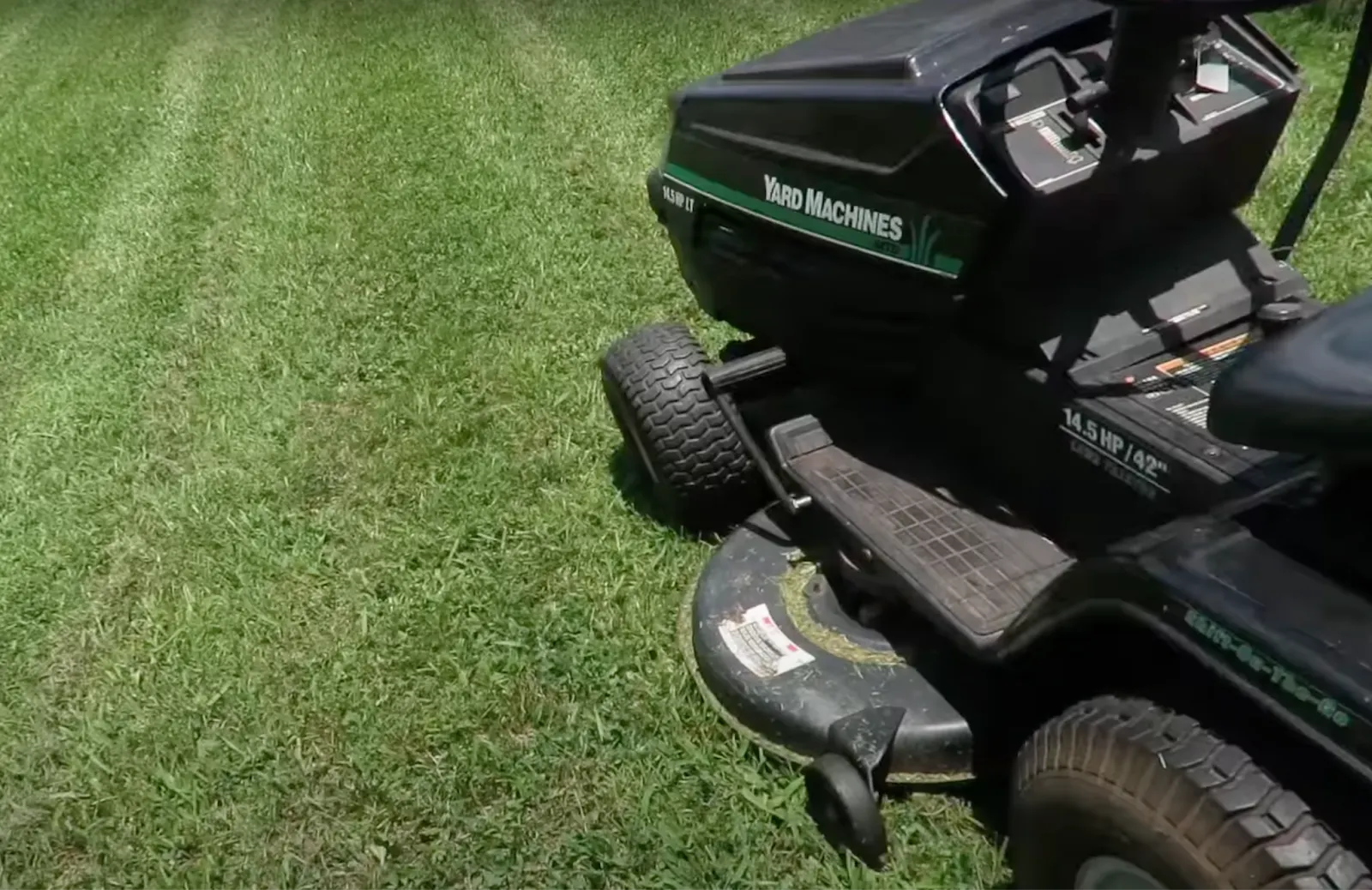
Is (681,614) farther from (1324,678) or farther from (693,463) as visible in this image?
(1324,678)

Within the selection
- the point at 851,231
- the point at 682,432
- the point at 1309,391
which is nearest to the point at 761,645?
the point at 682,432

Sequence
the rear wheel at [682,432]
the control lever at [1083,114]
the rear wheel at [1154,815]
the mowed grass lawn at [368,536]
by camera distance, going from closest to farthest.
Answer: the rear wheel at [1154,815], the control lever at [1083,114], the mowed grass lawn at [368,536], the rear wheel at [682,432]

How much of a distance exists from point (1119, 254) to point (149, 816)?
173 centimetres

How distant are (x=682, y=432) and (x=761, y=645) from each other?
1.58 ft

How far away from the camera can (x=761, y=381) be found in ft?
7.86

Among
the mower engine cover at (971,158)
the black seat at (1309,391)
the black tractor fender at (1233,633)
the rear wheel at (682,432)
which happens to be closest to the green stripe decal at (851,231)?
the mower engine cover at (971,158)

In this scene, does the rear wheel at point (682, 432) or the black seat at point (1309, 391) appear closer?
the black seat at point (1309, 391)

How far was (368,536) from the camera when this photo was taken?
283cm

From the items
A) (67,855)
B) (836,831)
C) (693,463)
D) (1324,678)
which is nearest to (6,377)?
(67,855)

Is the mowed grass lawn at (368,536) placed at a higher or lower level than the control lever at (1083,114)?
lower

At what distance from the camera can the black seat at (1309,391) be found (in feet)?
3.62

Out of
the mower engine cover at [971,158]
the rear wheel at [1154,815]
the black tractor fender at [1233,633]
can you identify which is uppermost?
the mower engine cover at [971,158]

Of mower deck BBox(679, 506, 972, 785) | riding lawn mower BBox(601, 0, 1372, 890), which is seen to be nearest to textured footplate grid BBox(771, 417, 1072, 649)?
riding lawn mower BBox(601, 0, 1372, 890)

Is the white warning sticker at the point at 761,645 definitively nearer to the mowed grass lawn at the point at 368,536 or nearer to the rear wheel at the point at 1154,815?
the mowed grass lawn at the point at 368,536
